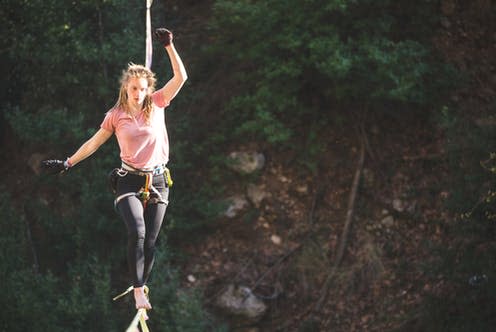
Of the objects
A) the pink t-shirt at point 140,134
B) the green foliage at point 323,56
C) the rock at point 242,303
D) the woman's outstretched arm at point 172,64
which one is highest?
the woman's outstretched arm at point 172,64

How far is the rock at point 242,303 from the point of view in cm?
1091

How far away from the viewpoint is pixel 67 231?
11.5 metres

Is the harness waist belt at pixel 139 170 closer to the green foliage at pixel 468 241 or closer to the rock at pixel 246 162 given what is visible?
the green foliage at pixel 468 241

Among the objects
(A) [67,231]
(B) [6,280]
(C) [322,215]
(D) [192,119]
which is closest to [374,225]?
(C) [322,215]

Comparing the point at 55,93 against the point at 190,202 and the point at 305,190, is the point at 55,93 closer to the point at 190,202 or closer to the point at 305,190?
the point at 190,202

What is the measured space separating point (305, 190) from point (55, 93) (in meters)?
4.00

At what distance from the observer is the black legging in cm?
527

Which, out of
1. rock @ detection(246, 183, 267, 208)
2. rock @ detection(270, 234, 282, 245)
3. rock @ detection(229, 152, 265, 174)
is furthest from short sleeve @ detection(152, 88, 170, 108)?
rock @ detection(270, 234, 282, 245)

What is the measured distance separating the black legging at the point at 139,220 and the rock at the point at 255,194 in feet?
19.6

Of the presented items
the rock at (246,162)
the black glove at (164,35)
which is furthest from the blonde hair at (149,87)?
the rock at (246,162)

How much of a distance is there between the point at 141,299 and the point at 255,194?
20.2 ft

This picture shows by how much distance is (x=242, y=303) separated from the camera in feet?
36.0

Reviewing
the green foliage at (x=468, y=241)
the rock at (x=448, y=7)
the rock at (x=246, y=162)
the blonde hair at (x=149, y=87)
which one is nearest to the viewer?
the blonde hair at (x=149, y=87)

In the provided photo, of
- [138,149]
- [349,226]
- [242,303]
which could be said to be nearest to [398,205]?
[349,226]
